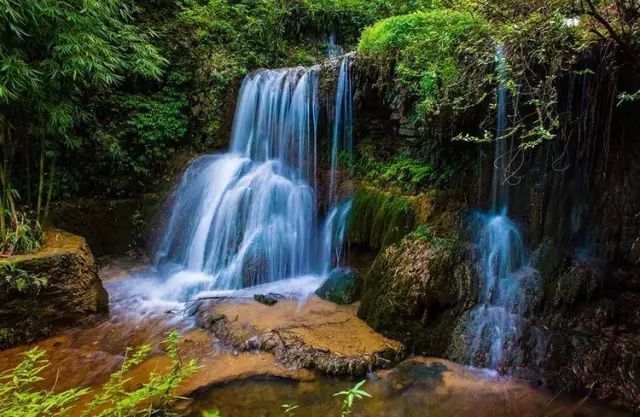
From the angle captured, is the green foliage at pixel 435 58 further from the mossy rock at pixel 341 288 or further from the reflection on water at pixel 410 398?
the reflection on water at pixel 410 398

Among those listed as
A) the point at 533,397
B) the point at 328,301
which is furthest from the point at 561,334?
the point at 328,301

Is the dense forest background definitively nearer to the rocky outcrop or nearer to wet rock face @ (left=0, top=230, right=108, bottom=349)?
wet rock face @ (left=0, top=230, right=108, bottom=349)

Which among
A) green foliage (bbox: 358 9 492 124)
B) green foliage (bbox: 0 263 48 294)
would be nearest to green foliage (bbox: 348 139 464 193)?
green foliage (bbox: 358 9 492 124)

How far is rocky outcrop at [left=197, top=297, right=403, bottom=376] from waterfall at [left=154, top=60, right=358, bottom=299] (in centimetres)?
100

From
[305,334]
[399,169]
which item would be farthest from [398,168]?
[305,334]

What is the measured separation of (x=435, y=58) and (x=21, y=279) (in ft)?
17.8

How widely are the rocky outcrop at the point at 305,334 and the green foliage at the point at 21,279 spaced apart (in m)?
1.81

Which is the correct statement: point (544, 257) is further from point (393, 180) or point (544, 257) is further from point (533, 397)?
point (393, 180)

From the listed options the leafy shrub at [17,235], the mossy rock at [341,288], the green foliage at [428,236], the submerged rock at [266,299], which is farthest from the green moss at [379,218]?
the leafy shrub at [17,235]

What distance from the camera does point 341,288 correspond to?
582 cm

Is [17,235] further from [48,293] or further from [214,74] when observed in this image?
[214,74]

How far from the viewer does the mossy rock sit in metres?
5.72

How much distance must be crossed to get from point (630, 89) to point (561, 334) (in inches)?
97.2

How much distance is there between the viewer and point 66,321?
5.09 metres
